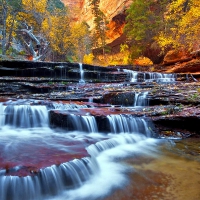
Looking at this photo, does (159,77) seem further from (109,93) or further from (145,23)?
(145,23)

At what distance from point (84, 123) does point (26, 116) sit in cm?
222

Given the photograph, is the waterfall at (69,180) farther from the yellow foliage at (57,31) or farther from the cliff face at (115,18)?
the cliff face at (115,18)

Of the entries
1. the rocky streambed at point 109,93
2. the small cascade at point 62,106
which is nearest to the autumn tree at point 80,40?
the rocky streambed at point 109,93

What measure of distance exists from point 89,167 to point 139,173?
Result: 3.38 feet

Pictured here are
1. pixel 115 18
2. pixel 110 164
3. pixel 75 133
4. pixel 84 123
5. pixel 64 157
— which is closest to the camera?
pixel 64 157

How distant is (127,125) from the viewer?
720 centimetres

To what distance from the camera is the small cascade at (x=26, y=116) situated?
24.2ft

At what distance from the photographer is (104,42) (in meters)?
35.8

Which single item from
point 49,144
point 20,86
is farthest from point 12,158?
point 20,86

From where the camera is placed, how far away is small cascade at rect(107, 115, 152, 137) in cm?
708

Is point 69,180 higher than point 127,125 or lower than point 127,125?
lower

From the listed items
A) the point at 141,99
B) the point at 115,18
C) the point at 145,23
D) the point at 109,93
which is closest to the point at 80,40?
the point at 115,18

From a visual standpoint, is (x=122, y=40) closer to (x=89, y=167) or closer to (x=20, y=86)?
(x=20, y=86)

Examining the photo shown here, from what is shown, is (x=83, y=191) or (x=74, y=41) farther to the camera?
(x=74, y=41)
